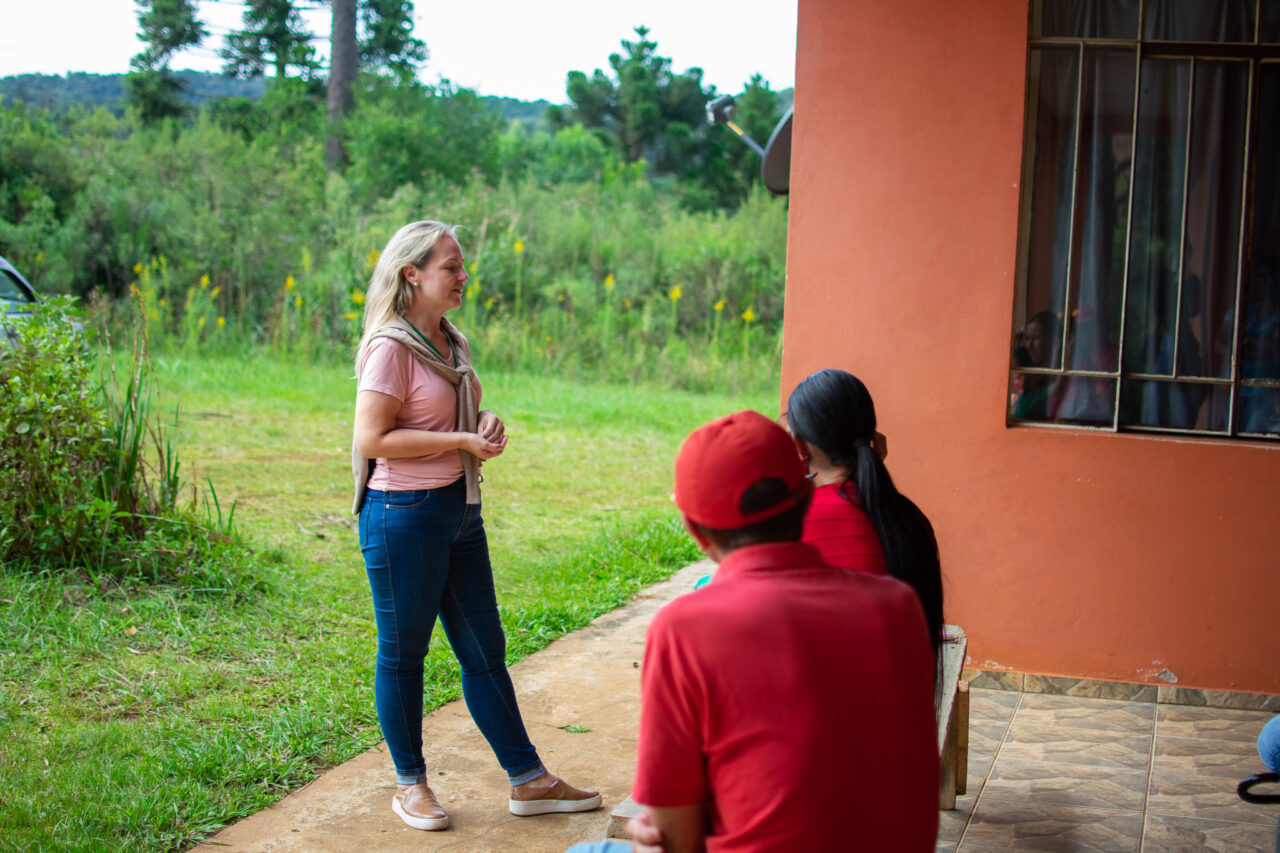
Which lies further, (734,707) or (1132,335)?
(1132,335)

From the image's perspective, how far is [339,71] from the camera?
894 inches

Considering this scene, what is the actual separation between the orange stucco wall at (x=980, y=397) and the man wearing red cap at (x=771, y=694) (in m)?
3.03

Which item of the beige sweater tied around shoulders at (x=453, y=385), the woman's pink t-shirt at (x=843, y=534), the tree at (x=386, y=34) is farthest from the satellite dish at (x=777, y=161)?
the tree at (x=386, y=34)

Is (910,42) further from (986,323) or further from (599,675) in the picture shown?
(599,675)

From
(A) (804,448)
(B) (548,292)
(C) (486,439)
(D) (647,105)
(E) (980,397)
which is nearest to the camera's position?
(A) (804,448)

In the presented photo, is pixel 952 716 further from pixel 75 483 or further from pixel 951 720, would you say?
pixel 75 483

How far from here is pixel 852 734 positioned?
58.6 inches

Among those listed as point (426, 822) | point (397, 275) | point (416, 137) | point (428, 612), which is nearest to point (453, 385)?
point (397, 275)

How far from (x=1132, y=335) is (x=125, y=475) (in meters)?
4.68

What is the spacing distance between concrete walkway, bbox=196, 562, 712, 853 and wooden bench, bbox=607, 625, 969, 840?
0.53m

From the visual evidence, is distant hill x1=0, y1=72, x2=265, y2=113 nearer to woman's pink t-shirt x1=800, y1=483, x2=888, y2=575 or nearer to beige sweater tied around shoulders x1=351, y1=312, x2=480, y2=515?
beige sweater tied around shoulders x1=351, y1=312, x2=480, y2=515

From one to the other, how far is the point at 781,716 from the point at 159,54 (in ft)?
104

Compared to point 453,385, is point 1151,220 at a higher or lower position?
higher

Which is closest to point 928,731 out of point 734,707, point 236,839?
point 734,707
